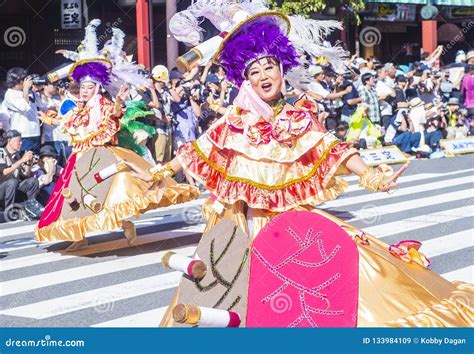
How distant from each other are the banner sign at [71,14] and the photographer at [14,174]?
6990 mm

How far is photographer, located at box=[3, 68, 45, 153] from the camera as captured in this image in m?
12.2

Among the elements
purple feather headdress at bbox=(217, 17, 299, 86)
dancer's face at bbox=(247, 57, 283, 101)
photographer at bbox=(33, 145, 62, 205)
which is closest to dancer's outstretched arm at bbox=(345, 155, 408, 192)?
dancer's face at bbox=(247, 57, 283, 101)

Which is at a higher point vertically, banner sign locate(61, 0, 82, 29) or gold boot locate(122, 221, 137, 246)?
banner sign locate(61, 0, 82, 29)

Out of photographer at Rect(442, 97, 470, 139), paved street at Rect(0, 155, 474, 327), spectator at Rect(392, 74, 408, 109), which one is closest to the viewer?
paved street at Rect(0, 155, 474, 327)

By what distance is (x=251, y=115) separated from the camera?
5.63 metres

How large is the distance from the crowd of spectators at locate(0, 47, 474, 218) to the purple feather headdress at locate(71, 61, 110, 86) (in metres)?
0.34

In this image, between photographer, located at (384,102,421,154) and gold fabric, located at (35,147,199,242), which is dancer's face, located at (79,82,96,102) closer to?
gold fabric, located at (35,147,199,242)

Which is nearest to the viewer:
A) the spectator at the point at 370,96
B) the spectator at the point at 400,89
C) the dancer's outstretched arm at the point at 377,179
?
the dancer's outstretched arm at the point at 377,179

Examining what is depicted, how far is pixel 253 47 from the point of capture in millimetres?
5621

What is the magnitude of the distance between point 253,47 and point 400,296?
5.05ft

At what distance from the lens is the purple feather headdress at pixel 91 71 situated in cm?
926

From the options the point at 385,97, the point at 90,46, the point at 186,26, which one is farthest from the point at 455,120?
the point at 186,26

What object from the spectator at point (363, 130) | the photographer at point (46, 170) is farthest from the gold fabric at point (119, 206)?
the spectator at point (363, 130)

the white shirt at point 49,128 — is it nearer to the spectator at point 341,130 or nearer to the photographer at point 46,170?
the photographer at point 46,170
